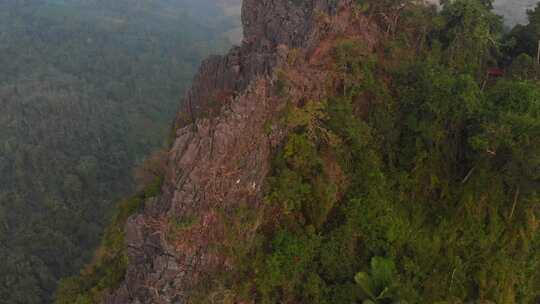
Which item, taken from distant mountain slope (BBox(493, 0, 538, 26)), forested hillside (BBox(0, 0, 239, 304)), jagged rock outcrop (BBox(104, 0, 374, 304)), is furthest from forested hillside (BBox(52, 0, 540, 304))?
distant mountain slope (BBox(493, 0, 538, 26))

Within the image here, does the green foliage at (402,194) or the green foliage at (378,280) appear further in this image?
the green foliage at (402,194)

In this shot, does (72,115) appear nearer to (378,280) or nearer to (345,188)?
(345,188)

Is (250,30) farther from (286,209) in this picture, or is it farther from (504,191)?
(504,191)

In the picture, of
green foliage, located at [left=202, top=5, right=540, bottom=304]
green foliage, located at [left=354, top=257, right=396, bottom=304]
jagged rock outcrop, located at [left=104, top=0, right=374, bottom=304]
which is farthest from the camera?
green foliage, located at [left=202, top=5, right=540, bottom=304]

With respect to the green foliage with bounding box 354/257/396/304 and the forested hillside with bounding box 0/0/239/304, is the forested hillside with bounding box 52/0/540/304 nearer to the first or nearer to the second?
the green foliage with bounding box 354/257/396/304

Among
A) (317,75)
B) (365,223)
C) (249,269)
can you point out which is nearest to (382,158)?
(365,223)

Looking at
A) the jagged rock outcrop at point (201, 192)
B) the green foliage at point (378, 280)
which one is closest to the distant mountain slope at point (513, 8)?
the green foliage at point (378, 280)

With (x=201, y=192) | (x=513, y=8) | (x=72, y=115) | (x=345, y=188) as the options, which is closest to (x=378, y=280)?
(x=345, y=188)

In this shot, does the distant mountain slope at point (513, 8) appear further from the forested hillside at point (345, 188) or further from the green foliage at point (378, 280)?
the green foliage at point (378, 280)
